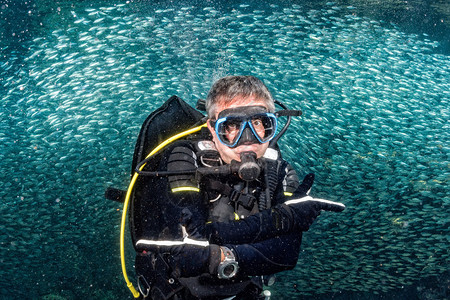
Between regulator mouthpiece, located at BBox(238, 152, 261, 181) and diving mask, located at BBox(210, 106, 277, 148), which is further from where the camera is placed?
diving mask, located at BBox(210, 106, 277, 148)

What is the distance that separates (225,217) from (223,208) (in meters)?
0.05

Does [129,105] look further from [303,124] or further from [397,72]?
[397,72]

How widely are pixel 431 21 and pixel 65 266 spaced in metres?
18.5

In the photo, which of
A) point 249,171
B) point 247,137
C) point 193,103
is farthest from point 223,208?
point 193,103

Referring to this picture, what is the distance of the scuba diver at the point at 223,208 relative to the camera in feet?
4.66

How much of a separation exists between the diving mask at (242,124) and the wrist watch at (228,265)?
594 millimetres

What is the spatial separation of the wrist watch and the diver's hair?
0.80m

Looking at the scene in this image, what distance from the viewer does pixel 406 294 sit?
42.0 ft

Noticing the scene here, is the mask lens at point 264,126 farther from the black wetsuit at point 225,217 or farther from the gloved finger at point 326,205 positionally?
the gloved finger at point 326,205

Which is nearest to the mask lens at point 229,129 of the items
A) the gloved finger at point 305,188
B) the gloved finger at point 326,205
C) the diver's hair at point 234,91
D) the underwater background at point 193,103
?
the diver's hair at point 234,91

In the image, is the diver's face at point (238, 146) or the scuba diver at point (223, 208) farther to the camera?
the diver's face at point (238, 146)

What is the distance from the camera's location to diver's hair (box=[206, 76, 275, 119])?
1.83 m

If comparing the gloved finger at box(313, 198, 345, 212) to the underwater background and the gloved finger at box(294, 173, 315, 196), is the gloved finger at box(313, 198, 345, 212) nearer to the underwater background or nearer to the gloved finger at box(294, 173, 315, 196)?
the gloved finger at box(294, 173, 315, 196)

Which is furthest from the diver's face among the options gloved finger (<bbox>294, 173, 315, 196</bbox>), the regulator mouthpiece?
gloved finger (<bbox>294, 173, 315, 196</bbox>)
